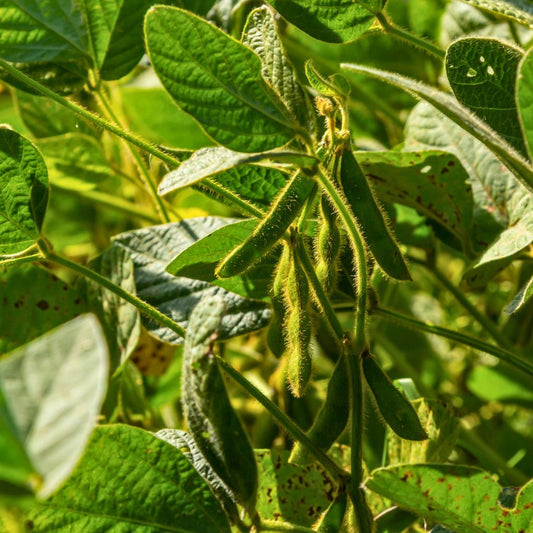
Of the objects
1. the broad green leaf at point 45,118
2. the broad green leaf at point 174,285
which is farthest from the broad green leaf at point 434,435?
the broad green leaf at point 45,118

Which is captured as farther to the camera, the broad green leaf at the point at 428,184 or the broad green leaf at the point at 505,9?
the broad green leaf at the point at 428,184

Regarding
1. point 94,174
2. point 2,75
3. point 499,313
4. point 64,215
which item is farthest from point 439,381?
point 2,75

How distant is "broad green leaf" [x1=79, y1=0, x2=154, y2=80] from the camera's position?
0.92 m

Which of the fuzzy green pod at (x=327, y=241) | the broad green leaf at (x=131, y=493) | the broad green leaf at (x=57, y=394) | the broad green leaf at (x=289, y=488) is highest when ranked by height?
the broad green leaf at (x=57, y=394)

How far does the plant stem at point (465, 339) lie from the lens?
0.85m

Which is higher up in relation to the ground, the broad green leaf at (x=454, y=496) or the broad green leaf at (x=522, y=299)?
the broad green leaf at (x=522, y=299)

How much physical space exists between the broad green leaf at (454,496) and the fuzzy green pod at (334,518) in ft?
0.23

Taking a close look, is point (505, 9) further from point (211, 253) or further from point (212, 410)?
point (212, 410)

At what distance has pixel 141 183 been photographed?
4.20 feet

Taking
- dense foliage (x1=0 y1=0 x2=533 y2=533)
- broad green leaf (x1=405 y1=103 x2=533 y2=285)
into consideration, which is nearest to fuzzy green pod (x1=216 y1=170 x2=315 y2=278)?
dense foliage (x1=0 y1=0 x2=533 y2=533)

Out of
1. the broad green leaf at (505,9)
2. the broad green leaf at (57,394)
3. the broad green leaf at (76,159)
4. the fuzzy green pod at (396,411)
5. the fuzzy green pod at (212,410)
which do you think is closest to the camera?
the broad green leaf at (57,394)

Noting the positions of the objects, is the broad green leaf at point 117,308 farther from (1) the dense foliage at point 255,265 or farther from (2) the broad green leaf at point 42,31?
(2) the broad green leaf at point 42,31

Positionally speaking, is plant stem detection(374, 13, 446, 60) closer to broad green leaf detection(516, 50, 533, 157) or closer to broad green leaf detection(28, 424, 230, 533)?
broad green leaf detection(516, 50, 533, 157)

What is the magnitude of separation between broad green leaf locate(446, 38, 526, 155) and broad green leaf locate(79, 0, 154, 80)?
0.40m
